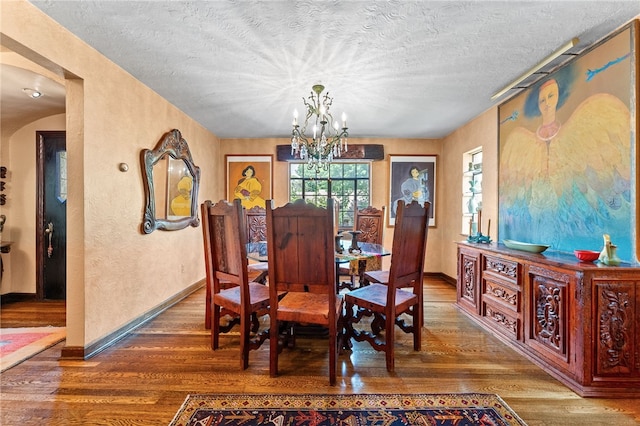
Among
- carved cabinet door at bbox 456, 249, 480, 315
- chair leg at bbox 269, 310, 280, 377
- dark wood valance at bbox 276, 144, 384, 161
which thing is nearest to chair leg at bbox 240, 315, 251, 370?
chair leg at bbox 269, 310, 280, 377

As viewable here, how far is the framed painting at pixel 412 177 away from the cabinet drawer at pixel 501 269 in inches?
86.8

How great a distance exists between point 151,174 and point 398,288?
2.68 meters

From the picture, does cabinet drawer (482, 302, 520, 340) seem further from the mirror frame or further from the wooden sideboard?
the mirror frame

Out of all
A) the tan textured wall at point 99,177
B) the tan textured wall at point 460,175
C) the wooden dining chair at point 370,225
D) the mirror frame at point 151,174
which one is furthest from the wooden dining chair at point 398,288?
the mirror frame at point 151,174

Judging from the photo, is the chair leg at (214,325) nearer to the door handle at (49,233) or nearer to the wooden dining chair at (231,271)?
the wooden dining chair at (231,271)

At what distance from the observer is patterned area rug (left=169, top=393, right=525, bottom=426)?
1.52 m

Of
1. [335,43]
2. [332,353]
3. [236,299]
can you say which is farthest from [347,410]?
[335,43]

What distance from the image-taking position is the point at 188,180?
147 inches

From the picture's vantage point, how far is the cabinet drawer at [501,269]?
2321 millimetres

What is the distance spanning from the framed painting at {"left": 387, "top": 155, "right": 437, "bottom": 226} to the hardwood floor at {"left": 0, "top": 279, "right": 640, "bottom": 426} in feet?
8.87

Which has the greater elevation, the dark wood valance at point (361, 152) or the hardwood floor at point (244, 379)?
the dark wood valance at point (361, 152)

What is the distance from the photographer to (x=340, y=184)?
504cm

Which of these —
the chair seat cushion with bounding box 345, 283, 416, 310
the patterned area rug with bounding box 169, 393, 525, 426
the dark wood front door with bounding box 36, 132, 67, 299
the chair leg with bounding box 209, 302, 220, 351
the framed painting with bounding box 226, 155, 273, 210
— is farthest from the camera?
the framed painting with bounding box 226, 155, 273, 210

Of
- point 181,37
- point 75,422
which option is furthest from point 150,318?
→ point 181,37
